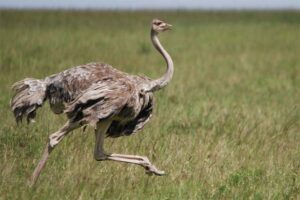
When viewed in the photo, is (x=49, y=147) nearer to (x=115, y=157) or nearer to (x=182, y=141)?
(x=115, y=157)

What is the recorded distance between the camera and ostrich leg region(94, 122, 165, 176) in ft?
20.4

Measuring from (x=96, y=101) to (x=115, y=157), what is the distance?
67 centimetres

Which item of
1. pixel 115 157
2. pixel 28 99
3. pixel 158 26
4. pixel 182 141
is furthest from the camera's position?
pixel 182 141

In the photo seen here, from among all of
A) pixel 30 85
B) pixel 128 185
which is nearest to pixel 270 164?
pixel 128 185

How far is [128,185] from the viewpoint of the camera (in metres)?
6.09

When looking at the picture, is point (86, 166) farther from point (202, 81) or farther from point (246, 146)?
point (202, 81)

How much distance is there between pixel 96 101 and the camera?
597cm

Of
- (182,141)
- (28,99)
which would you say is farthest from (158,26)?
(182,141)

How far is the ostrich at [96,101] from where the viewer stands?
596cm

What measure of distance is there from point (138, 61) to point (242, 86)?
148 inches

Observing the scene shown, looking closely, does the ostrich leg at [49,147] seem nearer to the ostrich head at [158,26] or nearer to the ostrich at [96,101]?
the ostrich at [96,101]

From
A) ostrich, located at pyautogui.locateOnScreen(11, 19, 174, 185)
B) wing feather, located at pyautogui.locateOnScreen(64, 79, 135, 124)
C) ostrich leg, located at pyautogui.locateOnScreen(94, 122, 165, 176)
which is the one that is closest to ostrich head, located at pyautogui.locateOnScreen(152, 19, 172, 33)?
ostrich, located at pyautogui.locateOnScreen(11, 19, 174, 185)

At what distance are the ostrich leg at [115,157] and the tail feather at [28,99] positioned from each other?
562 mm

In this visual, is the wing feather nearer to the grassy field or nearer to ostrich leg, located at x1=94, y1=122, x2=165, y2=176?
ostrich leg, located at x1=94, y1=122, x2=165, y2=176
